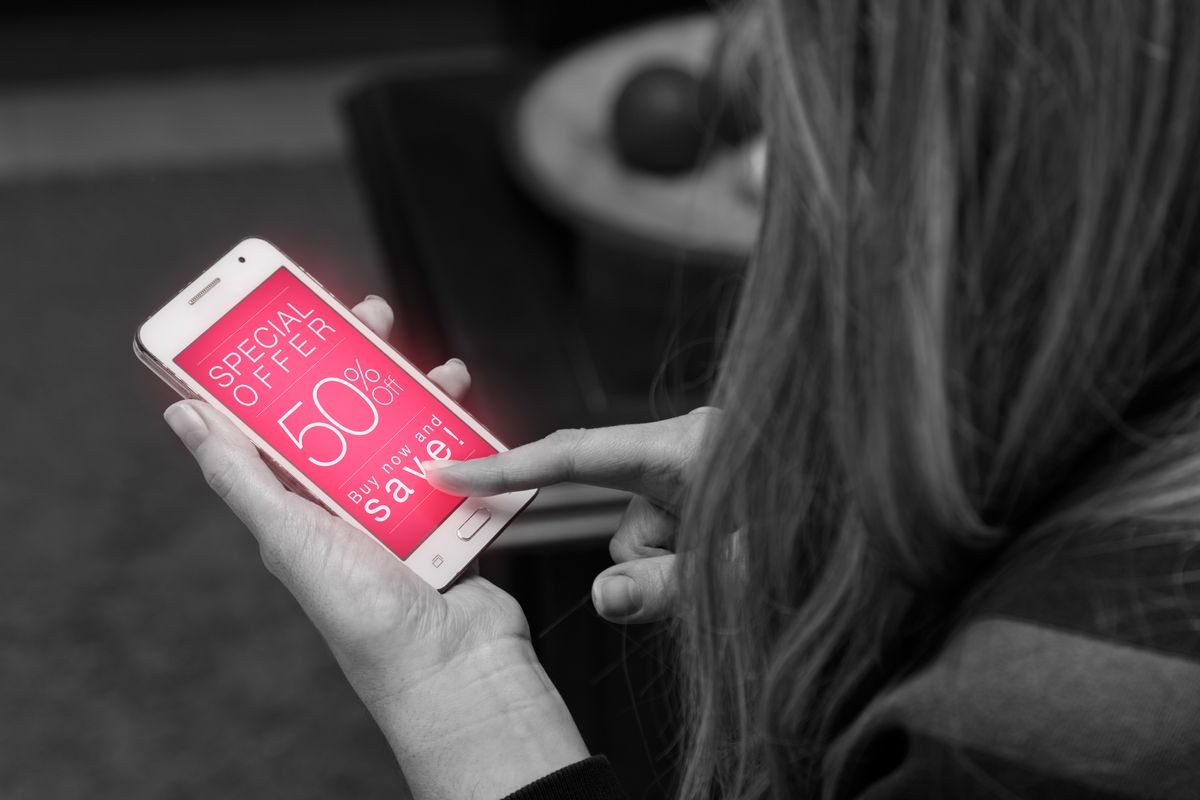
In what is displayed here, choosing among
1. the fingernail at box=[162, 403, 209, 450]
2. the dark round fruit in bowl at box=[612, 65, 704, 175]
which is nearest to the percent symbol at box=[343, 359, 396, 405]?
the fingernail at box=[162, 403, 209, 450]

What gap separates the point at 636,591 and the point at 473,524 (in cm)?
11

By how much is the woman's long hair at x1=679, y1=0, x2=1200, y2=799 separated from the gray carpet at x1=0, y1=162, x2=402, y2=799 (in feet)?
2.96

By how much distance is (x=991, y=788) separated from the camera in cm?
45

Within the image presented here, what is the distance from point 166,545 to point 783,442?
1225mm

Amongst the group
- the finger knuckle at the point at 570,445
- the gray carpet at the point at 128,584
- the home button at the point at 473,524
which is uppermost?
the finger knuckle at the point at 570,445

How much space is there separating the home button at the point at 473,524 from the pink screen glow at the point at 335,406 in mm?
12

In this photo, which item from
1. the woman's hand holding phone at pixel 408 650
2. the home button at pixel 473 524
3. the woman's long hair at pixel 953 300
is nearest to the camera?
the woman's long hair at pixel 953 300

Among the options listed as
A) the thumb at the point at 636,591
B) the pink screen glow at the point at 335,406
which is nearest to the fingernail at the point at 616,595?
the thumb at the point at 636,591

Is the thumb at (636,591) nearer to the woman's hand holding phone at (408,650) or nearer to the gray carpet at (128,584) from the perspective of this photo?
the woman's hand holding phone at (408,650)

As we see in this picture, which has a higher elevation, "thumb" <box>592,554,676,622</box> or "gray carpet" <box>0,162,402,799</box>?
"thumb" <box>592,554,676,622</box>

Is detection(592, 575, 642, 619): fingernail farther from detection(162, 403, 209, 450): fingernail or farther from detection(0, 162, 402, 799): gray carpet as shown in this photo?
detection(0, 162, 402, 799): gray carpet

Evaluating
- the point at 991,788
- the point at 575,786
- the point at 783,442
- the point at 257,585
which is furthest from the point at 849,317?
the point at 257,585

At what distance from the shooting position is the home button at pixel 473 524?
2.39 ft

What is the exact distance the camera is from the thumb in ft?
2.24
